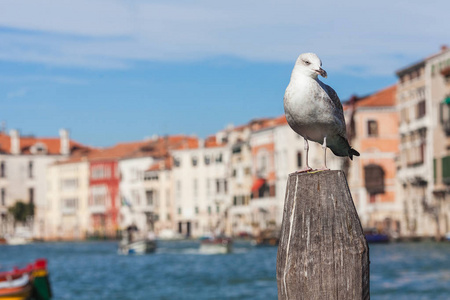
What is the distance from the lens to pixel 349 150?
3.24 meters

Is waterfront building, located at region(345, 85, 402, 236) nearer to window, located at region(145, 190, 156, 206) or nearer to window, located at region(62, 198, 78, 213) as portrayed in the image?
window, located at region(145, 190, 156, 206)

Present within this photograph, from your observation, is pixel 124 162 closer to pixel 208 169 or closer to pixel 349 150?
pixel 208 169

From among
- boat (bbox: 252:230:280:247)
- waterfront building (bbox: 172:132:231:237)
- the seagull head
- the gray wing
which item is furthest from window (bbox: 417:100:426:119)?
the seagull head

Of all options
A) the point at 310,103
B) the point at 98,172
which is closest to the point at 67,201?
the point at 98,172

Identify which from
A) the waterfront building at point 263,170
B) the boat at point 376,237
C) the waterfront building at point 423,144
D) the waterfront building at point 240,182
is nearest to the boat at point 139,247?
the waterfront building at point 263,170

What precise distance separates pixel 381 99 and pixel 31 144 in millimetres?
49556

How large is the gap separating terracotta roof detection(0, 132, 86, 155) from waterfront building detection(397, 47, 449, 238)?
51.4m

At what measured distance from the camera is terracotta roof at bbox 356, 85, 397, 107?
6100 cm

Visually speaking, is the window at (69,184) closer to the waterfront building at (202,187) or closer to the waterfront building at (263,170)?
the waterfront building at (202,187)

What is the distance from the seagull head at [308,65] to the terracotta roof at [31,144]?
9915cm

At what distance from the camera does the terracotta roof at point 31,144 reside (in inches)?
3984

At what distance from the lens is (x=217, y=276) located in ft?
127

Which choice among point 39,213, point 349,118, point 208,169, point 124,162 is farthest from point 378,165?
point 39,213

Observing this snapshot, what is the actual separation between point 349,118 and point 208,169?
79.5ft
